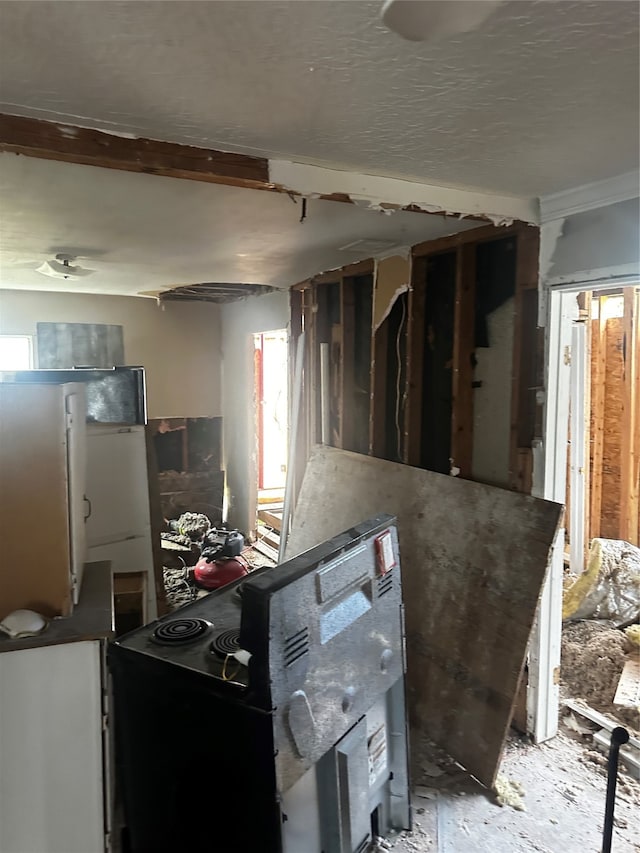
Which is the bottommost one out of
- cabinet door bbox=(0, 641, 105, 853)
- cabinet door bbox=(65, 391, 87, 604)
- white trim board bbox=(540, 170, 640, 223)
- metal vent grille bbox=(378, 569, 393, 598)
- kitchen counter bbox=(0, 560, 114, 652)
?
cabinet door bbox=(0, 641, 105, 853)

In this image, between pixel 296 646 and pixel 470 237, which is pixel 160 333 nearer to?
pixel 470 237

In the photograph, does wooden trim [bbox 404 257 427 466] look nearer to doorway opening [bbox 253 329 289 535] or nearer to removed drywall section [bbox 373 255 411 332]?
removed drywall section [bbox 373 255 411 332]

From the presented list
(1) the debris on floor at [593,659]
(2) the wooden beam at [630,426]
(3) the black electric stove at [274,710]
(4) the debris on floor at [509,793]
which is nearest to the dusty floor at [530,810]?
(4) the debris on floor at [509,793]

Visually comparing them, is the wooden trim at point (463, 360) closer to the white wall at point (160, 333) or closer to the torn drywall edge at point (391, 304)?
the torn drywall edge at point (391, 304)

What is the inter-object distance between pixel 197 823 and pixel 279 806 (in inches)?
13.2

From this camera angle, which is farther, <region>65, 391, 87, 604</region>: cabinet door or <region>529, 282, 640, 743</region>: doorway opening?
<region>529, 282, 640, 743</region>: doorway opening

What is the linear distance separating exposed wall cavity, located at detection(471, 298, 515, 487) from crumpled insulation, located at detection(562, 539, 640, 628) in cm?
152

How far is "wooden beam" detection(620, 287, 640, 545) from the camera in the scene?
4.46 meters

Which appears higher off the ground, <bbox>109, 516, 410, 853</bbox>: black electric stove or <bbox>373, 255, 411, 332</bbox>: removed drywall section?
<bbox>373, 255, 411, 332</bbox>: removed drywall section

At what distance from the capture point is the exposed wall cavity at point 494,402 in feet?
8.15

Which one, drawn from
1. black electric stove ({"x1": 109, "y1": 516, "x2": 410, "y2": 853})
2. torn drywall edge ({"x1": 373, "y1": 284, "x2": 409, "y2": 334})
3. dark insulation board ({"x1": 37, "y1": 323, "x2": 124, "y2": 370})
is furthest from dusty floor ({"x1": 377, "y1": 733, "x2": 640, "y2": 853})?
dark insulation board ({"x1": 37, "y1": 323, "x2": 124, "y2": 370})

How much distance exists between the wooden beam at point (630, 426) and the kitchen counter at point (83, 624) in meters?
4.05

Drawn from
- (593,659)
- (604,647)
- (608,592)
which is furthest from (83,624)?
(608,592)

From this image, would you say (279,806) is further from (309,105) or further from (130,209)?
(130,209)
